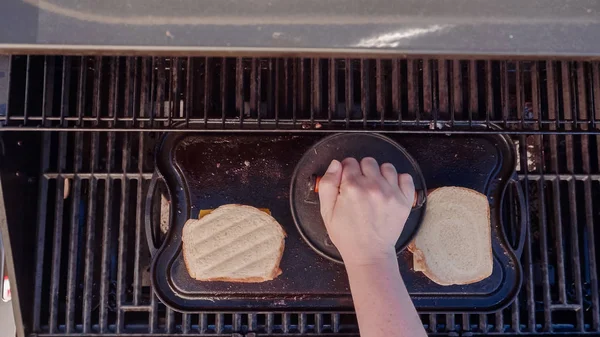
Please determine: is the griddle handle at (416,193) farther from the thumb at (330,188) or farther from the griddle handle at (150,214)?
the griddle handle at (150,214)

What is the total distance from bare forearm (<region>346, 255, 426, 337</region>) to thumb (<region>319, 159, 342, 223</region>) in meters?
0.14

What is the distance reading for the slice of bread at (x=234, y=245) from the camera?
122 cm

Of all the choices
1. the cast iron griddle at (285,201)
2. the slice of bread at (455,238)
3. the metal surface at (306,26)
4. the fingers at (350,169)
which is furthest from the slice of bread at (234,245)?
the metal surface at (306,26)

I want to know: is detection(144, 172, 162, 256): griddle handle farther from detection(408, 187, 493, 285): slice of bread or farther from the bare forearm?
detection(408, 187, 493, 285): slice of bread

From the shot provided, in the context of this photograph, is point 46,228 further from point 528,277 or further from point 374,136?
point 528,277

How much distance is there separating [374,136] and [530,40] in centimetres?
44

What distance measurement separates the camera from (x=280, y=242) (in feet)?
4.03

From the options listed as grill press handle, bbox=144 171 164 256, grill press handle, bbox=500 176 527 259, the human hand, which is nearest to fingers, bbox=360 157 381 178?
the human hand

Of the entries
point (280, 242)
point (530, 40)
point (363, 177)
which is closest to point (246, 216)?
point (280, 242)

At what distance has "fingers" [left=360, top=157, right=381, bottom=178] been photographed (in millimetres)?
1082

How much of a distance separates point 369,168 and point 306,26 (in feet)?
1.18

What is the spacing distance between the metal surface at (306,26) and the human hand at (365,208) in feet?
0.96

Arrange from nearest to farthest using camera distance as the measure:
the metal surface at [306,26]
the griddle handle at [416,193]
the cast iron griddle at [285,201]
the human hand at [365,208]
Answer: the metal surface at [306,26], the human hand at [365,208], the griddle handle at [416,193], the cast iron griddle at [285,201]

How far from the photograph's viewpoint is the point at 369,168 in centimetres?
109
